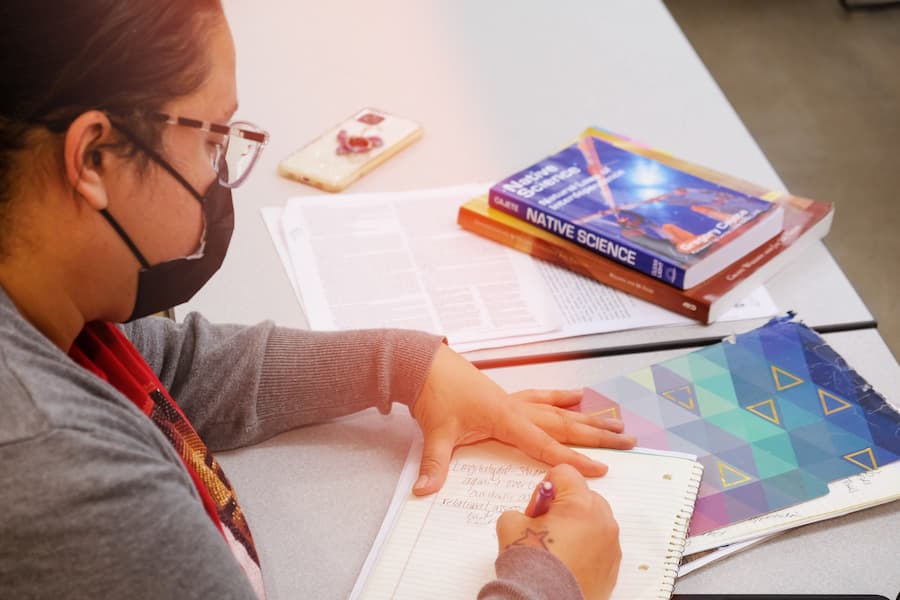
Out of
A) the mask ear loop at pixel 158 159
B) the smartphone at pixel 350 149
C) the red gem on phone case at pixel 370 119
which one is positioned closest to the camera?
the mask ear loop at pixel 158 159

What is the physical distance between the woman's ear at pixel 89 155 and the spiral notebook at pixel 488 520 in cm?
38

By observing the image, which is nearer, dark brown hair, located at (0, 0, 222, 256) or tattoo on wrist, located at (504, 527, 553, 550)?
dark brown hair, located at (0, 0, 222, 256)

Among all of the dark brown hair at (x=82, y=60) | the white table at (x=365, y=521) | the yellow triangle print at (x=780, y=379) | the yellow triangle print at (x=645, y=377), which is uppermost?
the dark brown hair at (x=82, y=60)

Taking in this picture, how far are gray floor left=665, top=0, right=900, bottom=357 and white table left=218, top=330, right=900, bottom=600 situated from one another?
1.54 m

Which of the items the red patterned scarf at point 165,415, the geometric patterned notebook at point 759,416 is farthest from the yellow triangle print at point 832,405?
the red patterned scarf at point 165,415

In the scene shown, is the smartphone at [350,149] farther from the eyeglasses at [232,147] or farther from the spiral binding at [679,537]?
the spiral binding at [679,537]

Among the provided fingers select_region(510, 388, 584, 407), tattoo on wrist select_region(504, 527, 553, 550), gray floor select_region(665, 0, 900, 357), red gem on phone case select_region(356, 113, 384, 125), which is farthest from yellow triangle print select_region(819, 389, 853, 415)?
gray floor select_region(665, 0, 900, 357)

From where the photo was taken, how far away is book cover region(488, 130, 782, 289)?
1.20m

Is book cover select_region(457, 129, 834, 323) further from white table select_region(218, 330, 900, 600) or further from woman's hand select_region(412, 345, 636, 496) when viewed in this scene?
woman's hand select_region(412, 345, 636, 496)

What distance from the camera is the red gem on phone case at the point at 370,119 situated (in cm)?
153

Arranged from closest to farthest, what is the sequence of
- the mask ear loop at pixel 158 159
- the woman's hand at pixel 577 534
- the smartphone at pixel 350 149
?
the mask ear loop at pixel 158 159 < the woman's hand at pixel 577 534 < the smartphone at pixel 350 149

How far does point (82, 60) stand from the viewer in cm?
64

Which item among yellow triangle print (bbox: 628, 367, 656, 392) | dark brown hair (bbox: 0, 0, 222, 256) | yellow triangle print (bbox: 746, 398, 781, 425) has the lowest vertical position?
yellow triangle print (bbox: 628, 367, 656, 392)

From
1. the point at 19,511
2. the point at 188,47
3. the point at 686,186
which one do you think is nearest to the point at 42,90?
the point at 188,47
